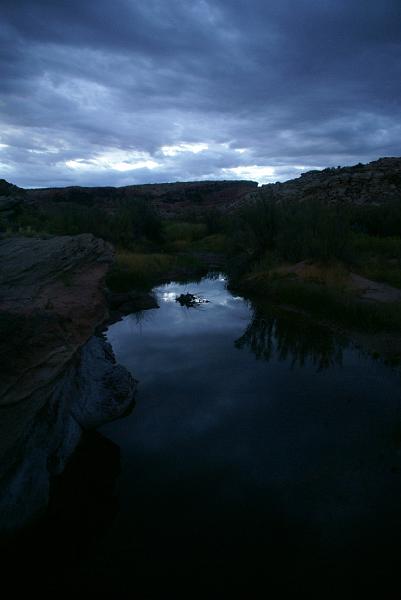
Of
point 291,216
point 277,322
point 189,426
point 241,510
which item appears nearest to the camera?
point 241,510

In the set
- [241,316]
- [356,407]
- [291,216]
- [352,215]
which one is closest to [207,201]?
[352,215]

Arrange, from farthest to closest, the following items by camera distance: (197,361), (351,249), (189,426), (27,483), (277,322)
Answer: (351,249), (277,322), (197,361), (189,426), (27,483)

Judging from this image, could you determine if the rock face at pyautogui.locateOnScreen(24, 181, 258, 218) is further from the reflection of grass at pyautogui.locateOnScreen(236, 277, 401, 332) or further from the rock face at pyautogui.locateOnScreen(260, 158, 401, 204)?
the reflection of grass at pyautogui.locateOnScreen(236, 277, 401, 332)

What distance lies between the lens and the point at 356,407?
20.1 ft

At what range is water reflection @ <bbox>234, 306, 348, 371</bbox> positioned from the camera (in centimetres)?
824

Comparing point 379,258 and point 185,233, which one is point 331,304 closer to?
point 379,258

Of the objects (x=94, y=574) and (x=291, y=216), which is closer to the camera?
(x=94, y=574)

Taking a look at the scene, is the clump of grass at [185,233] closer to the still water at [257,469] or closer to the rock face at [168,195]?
the still water at [257,469]

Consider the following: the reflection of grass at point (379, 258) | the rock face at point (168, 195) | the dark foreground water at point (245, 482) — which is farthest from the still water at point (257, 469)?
the rock face at point (168, 195)

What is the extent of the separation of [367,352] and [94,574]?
20.8 ft

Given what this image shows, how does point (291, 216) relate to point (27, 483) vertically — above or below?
above

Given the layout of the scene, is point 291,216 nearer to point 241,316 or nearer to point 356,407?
point 241,316

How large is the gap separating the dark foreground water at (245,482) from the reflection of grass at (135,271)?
7462 mm

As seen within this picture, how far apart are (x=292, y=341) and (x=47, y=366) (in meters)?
6.14
